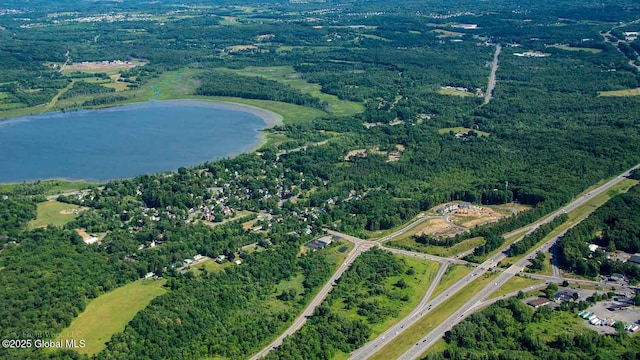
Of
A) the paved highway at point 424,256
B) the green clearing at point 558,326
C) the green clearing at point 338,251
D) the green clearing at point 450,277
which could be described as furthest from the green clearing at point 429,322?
the green clearing at point 338,251

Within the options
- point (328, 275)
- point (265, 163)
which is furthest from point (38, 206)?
point (328, 275)

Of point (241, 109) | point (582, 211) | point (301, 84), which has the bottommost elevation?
point (241, 109)

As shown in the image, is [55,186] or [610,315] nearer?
[610,315]

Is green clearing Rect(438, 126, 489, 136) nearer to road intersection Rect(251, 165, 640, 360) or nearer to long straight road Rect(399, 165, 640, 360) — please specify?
long straight road Rect(399, 165, 640, 360)

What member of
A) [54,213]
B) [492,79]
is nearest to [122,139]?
[54,213]

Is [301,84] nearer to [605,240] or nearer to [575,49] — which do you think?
[575,49]

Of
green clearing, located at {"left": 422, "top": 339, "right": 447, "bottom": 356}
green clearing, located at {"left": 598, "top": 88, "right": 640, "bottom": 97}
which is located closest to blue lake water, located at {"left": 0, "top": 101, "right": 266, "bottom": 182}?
green clearing, located at {"left": 422, "top": 339, "right": 447, "bottom": 356}
